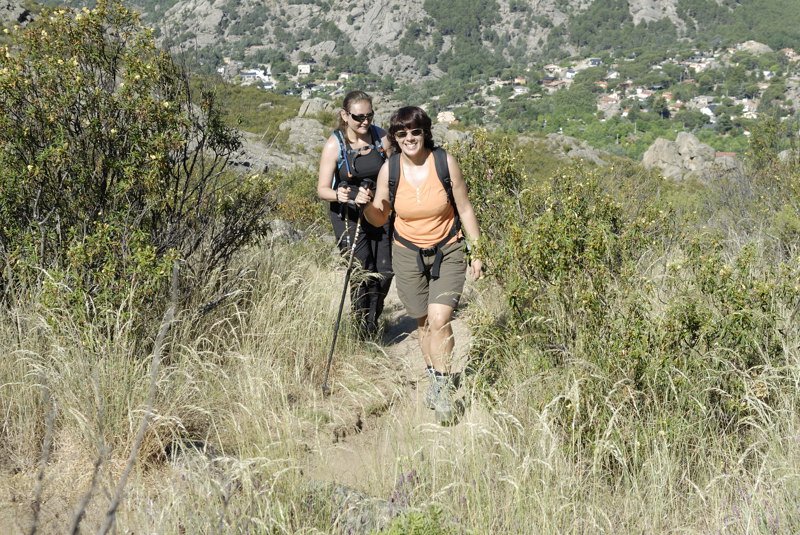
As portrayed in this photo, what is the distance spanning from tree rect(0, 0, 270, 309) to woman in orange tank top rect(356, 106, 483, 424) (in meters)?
1.24

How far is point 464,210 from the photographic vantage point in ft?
11.8

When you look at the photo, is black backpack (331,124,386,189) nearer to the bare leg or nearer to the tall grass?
the bare leg

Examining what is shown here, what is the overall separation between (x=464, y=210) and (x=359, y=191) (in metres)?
0.73

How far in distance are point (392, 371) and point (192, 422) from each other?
1364mm

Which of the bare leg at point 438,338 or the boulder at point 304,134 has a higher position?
the boulder at point 304,134

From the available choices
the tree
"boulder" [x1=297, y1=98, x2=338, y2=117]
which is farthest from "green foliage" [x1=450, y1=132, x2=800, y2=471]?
"boulder" [x1=297, y1=98, x2=338, y2=117]

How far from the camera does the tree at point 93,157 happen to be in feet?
10.9

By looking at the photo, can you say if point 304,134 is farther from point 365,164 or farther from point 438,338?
point 438,338

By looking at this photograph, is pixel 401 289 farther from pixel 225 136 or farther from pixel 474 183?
pixel 474 183

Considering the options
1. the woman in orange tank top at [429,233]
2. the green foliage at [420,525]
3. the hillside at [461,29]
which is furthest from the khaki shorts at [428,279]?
the hillside at [461,29]

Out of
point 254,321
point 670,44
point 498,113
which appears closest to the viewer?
point 254,321

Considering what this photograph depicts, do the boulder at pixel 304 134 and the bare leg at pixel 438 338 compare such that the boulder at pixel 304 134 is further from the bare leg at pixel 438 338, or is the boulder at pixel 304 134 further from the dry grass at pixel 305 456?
the dry grass at pixel 305 456

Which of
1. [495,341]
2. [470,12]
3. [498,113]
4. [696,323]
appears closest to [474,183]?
[495,341]

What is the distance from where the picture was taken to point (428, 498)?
2393 mm
